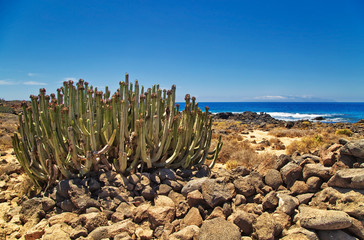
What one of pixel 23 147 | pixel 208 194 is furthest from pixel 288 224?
pixel 23 147

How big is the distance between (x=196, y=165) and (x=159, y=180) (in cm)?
116

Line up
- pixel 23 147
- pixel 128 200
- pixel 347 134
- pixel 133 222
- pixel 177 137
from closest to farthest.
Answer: pixel 133 222 → pixel 128 200 → pixel 23 147 → pixel 177 137 → pixel 347 134

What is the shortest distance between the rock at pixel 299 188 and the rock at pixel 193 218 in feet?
5.10

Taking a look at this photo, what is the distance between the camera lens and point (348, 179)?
3141 millimetres

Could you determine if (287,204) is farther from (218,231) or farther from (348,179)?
(218,231)

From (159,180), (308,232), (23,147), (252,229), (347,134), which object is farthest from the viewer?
(347,134)

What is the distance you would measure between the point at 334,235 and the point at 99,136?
3.88 metres

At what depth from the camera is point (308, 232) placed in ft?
8.70

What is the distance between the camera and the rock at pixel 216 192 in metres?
3.32

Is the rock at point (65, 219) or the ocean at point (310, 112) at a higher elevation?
the ocean at point (310, 112)

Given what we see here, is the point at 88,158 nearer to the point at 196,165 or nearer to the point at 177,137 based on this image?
the point at 177,137

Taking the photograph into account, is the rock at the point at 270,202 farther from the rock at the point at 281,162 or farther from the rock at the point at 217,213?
the rock at the point at 281,162

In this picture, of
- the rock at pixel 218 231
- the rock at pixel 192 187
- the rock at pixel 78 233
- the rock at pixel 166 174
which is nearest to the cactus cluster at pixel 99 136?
the rock at pixel 166 174

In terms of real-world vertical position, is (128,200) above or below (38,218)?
above
